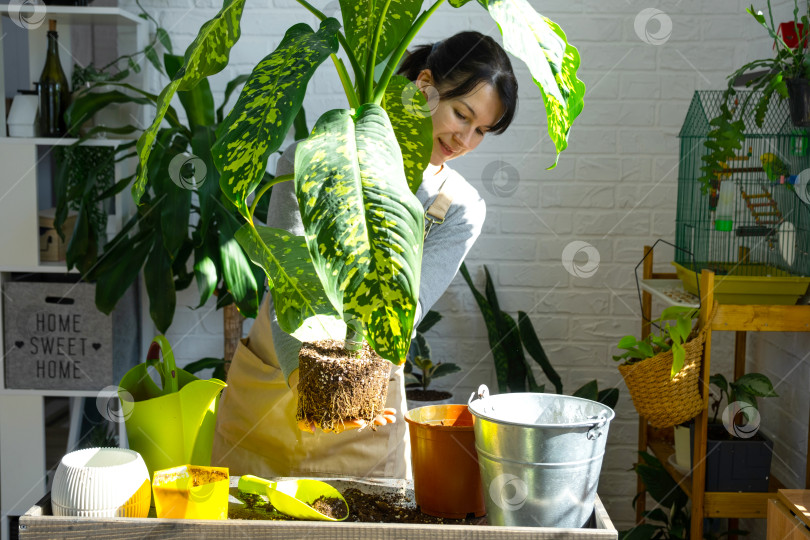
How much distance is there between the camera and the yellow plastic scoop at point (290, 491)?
3.38 feet

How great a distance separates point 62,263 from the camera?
2.32 metres

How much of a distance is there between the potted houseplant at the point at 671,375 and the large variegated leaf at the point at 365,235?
4.00 feet

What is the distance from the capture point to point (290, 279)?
3.11 feet

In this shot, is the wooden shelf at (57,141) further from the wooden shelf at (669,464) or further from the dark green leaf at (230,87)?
the wooden shelf at (669,464)

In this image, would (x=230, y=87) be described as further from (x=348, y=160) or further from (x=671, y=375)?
(x=348, y=160)

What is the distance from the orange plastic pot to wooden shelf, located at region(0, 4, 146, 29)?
5.42 feet

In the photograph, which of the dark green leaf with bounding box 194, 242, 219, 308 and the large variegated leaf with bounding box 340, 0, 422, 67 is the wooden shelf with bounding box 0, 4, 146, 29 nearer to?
the dark green leaf with bounding box 194, 242, 219, 308

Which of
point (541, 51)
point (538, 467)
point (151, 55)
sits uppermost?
point (151, 55)

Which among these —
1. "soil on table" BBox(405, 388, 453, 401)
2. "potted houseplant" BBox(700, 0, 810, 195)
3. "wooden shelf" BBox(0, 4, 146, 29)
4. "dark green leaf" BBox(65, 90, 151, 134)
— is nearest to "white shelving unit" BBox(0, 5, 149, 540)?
"wooden shelf" BBox(0, 4, 146, 29)

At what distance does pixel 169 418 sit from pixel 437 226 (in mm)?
661

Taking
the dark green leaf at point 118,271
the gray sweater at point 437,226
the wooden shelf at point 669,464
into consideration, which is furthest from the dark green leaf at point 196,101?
the wooden shelf at point 669,464

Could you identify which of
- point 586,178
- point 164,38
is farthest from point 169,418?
point 586,178

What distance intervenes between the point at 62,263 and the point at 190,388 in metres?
1.39

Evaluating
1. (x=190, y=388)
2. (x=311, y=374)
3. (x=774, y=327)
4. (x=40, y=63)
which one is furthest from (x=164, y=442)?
(x=40, y=63)
